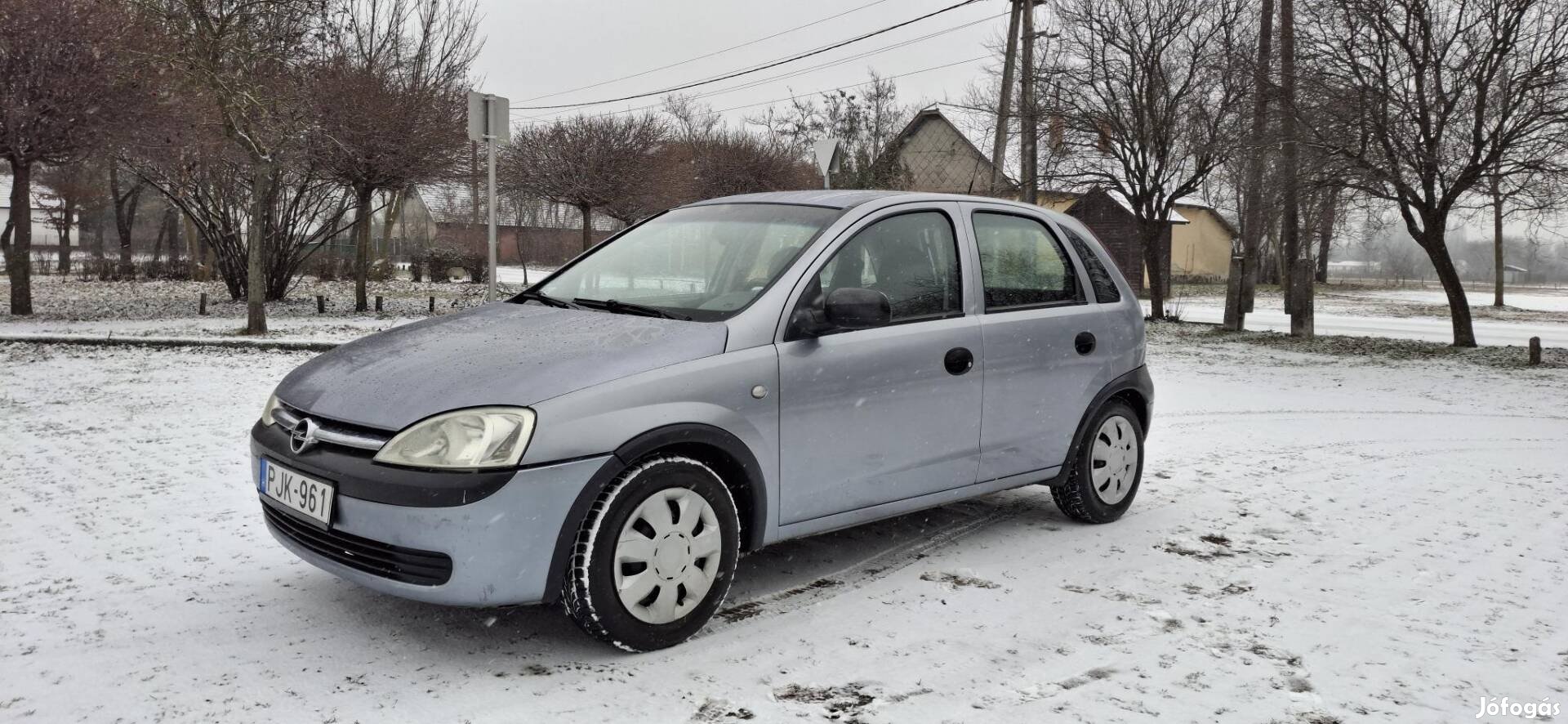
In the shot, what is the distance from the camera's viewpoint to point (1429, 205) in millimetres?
17172

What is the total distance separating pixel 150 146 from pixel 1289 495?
17214 millimetres

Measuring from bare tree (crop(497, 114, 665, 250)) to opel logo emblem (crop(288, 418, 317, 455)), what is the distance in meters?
25.3

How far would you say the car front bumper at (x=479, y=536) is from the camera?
3.39 meters

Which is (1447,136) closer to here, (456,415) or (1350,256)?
(456,415)

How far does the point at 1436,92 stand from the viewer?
16203mm

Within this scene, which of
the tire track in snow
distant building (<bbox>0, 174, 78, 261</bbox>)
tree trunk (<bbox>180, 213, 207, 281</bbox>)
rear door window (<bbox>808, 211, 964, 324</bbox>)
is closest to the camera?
the tire track in snow

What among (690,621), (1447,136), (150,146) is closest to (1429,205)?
(1447,136)

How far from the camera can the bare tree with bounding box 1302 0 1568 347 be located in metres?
15.7

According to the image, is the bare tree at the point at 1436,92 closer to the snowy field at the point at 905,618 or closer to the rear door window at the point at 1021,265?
the snowy field at the point at 905,618

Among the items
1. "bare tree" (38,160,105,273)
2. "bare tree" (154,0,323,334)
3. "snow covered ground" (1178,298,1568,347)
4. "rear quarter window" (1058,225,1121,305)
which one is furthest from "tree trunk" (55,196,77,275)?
"rear quarter window" (1058,225,1121,305)

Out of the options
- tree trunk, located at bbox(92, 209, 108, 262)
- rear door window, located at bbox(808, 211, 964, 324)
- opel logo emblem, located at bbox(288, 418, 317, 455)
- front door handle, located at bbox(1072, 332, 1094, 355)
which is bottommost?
opel logo emblem, located at bbox(288, 418, 317, 455)

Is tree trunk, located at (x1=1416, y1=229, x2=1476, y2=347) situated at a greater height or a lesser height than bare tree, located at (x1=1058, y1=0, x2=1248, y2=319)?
lesser

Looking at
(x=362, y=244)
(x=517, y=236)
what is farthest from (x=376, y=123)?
(x=517, y=236)

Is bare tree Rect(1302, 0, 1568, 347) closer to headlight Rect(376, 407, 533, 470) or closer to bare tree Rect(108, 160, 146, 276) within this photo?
headlight Rect(376, 407, 533, 470)
